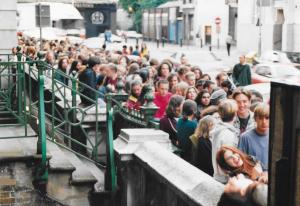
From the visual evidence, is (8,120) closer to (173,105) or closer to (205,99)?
(205,99)

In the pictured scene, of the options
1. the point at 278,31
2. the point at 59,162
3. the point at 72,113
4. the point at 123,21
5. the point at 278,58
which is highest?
the point at 72,113

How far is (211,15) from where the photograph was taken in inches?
3292

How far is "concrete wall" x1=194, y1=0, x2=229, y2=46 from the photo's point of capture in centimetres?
8088

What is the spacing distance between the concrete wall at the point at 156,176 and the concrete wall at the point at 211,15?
72.3m

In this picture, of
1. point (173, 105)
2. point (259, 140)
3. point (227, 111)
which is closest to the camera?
point (259, 140)

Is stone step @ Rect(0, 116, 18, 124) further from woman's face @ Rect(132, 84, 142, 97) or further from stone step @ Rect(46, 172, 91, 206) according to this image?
stone step @ Rect(46, 172, 91, 206)

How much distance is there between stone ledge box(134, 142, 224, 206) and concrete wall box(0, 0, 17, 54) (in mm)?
7134

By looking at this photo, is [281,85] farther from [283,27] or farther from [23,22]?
[283,27]

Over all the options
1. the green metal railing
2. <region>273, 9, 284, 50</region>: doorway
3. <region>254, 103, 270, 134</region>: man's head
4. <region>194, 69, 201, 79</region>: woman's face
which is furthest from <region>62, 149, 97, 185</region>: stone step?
<region>273, 9, 284, 50</region>: doorway

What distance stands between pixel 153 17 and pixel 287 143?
95579mm

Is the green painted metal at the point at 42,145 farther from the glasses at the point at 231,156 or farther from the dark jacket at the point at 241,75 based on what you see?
the dark jacket at the point at 241,75

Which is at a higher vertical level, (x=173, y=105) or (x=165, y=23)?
→ (x=173, y=105)

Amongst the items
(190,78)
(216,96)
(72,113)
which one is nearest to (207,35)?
(190,78)

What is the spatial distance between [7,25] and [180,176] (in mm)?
8799
